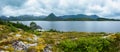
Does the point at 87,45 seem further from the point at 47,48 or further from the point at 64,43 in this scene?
the point at 47,48

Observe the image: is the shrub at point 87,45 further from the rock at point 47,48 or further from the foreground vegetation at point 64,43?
the rock at point 47,48

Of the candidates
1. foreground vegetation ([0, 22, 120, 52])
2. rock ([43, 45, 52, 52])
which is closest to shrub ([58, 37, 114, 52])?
foreground vegetation ([0, 22, 120, 52])

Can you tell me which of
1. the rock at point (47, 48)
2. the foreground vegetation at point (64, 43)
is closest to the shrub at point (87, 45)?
the foreground vegetation at point (64, 43)

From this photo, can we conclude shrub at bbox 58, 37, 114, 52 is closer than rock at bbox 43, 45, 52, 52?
No

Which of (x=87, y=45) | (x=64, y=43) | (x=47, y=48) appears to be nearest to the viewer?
(x=47, y=48)

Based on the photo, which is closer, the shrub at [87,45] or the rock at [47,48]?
the rock at [47,48]

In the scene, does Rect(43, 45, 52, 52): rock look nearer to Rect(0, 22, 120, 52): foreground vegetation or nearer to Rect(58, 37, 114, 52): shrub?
Rect(0, 22, 120, 52): foreground vegetation

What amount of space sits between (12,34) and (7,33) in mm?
303

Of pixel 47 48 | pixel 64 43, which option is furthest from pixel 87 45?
pixel 47 48

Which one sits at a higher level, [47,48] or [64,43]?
[64,43]

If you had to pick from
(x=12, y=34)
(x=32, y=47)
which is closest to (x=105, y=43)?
(x=32, y=47)

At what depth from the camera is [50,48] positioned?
12305 millimetres

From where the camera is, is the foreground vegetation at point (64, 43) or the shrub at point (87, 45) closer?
the foreground vegetation at point (64, 43)

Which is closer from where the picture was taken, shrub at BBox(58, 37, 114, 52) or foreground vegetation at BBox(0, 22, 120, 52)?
foreground vegetation at BBox(0, 22, 120, 52)
